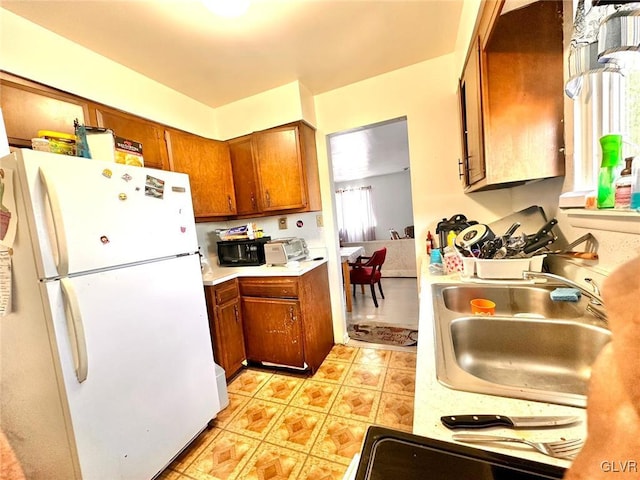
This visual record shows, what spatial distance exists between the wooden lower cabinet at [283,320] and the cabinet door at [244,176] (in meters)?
0.73

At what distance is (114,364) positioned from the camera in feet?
3.44

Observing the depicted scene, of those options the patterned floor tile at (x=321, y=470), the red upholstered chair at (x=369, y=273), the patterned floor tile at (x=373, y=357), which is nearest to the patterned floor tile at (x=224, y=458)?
the patterned floor tile at (x=321, y=470)

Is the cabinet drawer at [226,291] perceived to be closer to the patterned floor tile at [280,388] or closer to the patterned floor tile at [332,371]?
the patterned floor tile at [280,388]

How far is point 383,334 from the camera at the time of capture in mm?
2535

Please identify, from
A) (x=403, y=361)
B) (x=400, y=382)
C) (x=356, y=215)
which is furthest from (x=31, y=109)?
(x=356, y=215)

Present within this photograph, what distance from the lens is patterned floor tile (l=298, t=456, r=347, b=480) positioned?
1.18 m

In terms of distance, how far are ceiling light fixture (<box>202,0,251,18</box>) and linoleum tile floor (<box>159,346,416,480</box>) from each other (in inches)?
88.6

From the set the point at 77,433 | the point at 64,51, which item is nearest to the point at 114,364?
the point at 77,433

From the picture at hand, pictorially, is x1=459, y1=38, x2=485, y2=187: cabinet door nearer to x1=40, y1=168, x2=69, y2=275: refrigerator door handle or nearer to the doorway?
the doorway

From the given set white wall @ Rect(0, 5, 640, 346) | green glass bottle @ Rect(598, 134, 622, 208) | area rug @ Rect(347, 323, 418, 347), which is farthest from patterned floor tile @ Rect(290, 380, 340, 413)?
green glass bottle @ Rect(598, 134, 622, 208)

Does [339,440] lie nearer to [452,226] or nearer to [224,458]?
[224,458]

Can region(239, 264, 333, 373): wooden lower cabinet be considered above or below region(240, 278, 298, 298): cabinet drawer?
below

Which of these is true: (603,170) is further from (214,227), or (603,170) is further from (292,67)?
(214,227)

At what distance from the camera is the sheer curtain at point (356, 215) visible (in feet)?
21.5
